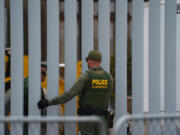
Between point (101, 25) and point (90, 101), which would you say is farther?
point (101, 25)

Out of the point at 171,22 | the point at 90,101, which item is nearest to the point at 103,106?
the point at 90,101

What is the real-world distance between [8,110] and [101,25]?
161cm

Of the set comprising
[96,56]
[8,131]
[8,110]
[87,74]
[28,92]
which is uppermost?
[96,56]

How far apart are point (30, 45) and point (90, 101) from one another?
40.5 inches

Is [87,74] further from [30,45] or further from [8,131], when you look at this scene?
[8,131]

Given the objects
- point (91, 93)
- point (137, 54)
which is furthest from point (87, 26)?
point (91, 93)

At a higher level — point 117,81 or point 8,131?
point 117,81

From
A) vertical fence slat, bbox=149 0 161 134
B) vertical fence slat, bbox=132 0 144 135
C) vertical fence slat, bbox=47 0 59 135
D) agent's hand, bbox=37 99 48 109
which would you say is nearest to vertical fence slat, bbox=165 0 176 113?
vertical fence slat, bbox=149 0 161 134

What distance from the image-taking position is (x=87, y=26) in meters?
3.64

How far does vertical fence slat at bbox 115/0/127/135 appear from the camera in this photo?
12.1 feet

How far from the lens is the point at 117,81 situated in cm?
372

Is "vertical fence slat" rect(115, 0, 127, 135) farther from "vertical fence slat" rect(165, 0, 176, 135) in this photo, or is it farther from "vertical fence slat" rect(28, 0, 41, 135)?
"vertical fence slat" rect(28, 0, 41, 135)

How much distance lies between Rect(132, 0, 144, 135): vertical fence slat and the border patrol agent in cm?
55

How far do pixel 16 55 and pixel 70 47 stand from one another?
2.17 feet
